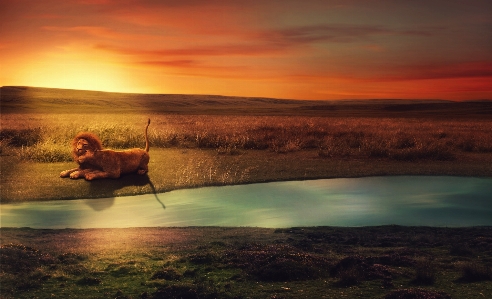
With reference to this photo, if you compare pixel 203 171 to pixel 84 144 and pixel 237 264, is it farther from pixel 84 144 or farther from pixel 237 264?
pixel 237 264

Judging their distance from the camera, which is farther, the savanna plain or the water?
the water

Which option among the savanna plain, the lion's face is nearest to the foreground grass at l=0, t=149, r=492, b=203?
the savanna plain

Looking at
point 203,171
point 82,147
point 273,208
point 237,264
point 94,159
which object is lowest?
point 237,264

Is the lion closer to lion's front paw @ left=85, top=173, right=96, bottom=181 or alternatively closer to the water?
lion's front paw @ left=85, top=173, right=96, bottom=181

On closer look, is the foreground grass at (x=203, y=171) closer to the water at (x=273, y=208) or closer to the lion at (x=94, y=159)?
the lion at (x=94, y=159)

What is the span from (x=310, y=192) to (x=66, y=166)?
6459 millimetres

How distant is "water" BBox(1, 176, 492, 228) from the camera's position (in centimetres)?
1113

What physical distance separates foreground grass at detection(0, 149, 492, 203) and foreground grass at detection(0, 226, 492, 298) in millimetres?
2882

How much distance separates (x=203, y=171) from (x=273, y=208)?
4.14 metres

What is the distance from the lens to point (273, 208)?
40.4 ft

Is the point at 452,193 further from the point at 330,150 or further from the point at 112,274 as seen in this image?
the point at 112,274

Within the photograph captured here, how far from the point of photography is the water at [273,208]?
1113 cm

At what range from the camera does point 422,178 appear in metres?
16.6

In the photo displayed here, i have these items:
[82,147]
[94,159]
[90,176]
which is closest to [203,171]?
[94,159]
